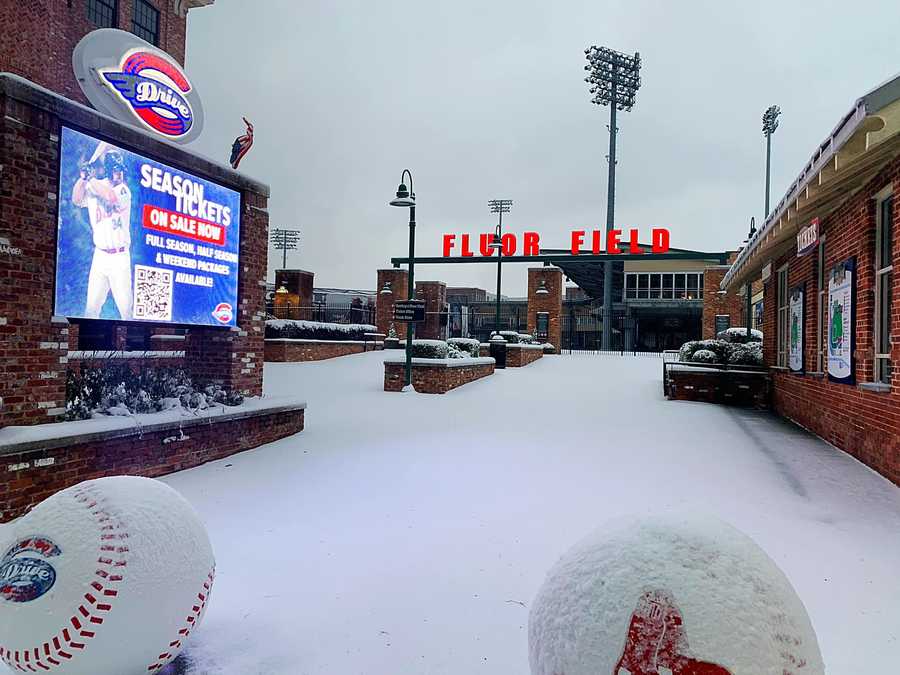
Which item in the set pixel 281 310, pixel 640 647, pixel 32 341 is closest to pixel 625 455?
pixel 640 647

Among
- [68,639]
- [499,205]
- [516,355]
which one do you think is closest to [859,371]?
[68,639]

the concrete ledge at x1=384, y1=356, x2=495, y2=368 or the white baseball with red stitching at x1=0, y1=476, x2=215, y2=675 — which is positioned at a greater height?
the concrete ledge at x1=384, y1=356, x2=495, y2=368

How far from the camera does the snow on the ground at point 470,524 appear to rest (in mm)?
3297

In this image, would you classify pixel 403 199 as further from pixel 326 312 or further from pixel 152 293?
pixel 326 312

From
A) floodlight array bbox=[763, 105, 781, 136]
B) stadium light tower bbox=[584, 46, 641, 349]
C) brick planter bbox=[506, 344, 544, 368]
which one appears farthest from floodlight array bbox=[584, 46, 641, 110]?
brick planter bbox=[506, 344, 544, 368]

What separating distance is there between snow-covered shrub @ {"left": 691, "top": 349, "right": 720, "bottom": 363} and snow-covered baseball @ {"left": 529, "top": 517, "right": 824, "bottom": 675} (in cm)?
1442

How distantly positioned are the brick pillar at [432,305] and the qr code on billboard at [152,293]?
85.4ft

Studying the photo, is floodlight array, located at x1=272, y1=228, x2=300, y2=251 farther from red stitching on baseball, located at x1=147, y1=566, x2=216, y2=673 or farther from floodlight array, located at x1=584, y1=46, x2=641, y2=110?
red stitching on baseball, located at x1=147, y1=566, x2=216, y2=673

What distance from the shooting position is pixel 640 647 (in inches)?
69.9

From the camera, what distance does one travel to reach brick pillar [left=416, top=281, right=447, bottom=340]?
110 feet

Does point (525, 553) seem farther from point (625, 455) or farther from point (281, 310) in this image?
point (281, 310)

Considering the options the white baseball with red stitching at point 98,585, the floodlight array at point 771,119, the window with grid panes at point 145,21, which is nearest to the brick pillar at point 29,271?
the white baseball with red stitching at point 98,585

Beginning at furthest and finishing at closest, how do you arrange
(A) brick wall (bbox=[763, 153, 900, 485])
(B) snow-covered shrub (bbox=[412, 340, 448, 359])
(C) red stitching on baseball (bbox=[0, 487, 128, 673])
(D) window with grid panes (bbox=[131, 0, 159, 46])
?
(D) window with grid panes (bbox=[131, 0, 159, 46]), (B) snow-covered shrub (bbox=[412, 340, 448, 359]), (A) brick wall (bbox=[763, 153, 900, 485]), (C) red stitching on baseball (bbox=[0, 487, 128, 673])

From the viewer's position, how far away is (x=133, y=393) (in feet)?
23.1
